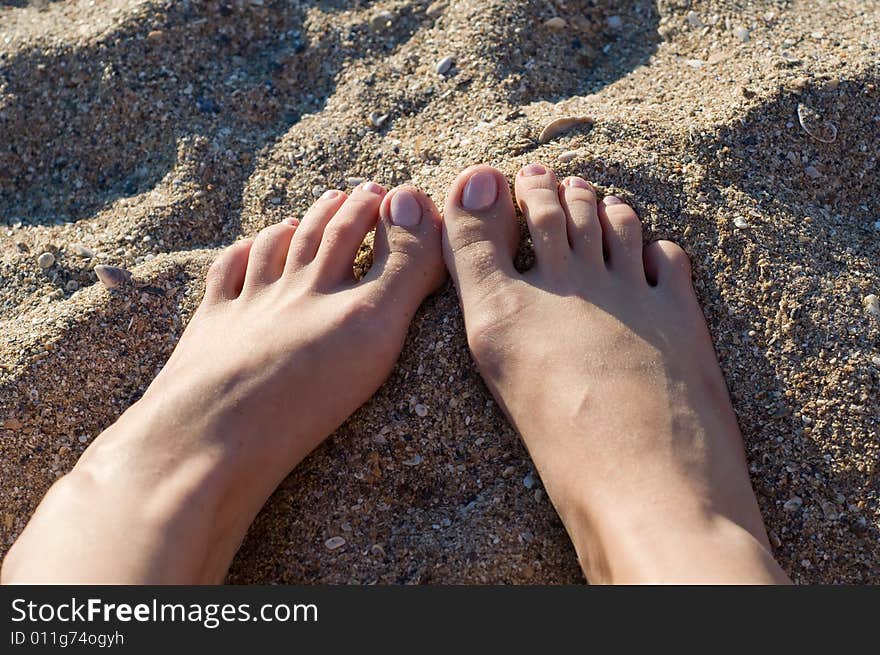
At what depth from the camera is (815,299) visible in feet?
5.98

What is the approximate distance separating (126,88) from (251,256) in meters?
0.60

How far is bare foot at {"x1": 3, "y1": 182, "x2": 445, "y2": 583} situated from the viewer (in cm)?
154

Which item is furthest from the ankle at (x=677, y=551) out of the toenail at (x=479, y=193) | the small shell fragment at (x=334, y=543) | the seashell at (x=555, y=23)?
the seashell at (x=555, y=23)

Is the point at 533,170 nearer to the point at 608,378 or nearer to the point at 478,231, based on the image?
the point at 478,231

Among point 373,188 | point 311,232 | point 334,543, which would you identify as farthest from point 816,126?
point 334,543

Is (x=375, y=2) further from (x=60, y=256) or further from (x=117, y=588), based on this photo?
(x=117, y=588)

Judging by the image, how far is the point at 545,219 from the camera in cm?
189

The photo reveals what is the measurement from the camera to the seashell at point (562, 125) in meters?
2.00

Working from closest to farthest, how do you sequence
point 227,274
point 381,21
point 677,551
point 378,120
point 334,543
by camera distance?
point 677,551
point 334,543
point 227,274
point 378,120
point 381,21

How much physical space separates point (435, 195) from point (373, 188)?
144mm

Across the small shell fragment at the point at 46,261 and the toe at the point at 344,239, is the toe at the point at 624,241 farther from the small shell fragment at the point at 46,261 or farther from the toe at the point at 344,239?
the small shell fragment at the point at 46,261

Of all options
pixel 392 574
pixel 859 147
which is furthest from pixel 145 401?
pixel 859 147

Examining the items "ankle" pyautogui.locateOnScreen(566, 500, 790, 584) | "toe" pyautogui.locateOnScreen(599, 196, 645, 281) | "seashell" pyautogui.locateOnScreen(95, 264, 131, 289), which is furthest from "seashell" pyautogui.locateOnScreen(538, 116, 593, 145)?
"seashell" pyautogui.locateOnScreen(95, 264, 131, 289)

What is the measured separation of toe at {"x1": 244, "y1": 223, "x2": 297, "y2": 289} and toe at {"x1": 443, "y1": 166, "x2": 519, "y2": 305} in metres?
0.38
